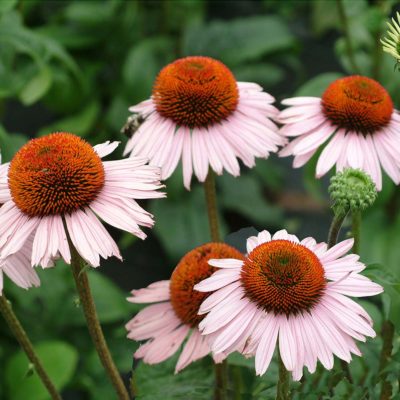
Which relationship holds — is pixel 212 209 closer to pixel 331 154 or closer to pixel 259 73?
pixel 331 154

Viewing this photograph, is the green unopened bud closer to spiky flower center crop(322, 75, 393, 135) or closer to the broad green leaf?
spiky flower center crop(322, 75, 393, 135)

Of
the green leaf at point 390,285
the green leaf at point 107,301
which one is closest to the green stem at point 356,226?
the green leaf at point 390,285

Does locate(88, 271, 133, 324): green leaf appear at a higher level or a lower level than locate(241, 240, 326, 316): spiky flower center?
lower

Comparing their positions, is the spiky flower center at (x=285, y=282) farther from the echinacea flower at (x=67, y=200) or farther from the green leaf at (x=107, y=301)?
the green leaf at (x=107, y=301)

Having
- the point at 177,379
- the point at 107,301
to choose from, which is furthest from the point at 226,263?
the point at 107,301

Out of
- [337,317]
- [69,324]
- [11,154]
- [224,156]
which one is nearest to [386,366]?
[337,317]

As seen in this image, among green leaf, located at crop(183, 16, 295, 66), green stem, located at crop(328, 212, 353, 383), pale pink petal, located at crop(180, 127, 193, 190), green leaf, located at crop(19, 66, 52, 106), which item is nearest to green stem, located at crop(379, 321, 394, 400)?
green stem, located at crop(328, 212, 353, 383)

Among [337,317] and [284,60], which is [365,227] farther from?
[337,317]
